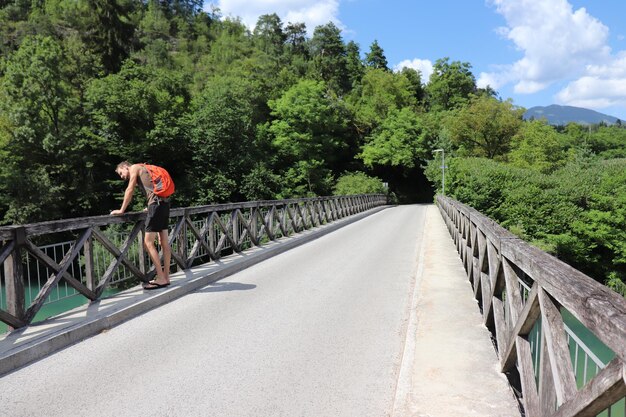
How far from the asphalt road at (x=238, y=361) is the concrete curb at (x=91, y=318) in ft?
0.43

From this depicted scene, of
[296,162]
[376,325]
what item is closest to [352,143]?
[296,162]

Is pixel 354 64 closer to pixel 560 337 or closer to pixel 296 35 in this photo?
pixel 296 35

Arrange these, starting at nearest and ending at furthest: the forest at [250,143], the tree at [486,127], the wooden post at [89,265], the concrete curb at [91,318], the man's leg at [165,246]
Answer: the concrete curb at [91,318], the wooden post at [89,265], the man's leg at [165,246], the forest at [250,143], the tree at [486,127]

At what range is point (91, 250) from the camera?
6328mm

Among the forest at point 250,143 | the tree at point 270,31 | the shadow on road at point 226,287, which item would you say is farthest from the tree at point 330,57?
the shadow on road at point 226,287

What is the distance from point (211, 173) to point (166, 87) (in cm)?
1221

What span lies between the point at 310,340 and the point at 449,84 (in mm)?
87764

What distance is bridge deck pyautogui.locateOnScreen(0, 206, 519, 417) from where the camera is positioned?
365 cm

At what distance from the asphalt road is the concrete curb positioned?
13cm

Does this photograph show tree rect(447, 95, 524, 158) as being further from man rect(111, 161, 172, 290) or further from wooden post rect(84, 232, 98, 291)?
wooden post rect(84, 232, 98, 291)

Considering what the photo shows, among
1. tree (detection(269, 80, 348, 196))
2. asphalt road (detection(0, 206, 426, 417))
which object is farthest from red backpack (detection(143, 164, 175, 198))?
tree (detection(269, 80, 348, 196))

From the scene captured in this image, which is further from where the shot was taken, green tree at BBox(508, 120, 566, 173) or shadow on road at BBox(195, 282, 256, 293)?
green tree at BBox(508, 120, 566, 173)

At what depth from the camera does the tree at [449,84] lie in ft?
278

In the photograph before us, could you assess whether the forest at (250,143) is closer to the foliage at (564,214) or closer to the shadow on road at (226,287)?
the foliage at (564,214)
